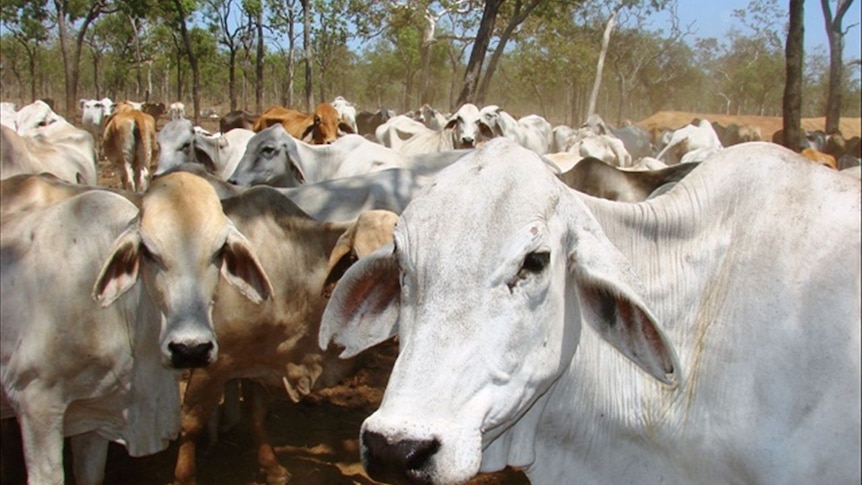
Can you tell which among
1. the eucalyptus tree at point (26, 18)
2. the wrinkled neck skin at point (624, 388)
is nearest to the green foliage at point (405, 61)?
the eucalyptus tree at point (26, 18)

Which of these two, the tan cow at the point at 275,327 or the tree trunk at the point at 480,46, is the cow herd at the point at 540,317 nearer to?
the tan cow at the point at 275,327

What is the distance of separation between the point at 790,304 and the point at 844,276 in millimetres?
146

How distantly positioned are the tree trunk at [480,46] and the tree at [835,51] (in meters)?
6.84

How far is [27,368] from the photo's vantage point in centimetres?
339

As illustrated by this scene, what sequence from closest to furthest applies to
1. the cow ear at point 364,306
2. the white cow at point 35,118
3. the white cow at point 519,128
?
the cow ear at point 364,306 < the white cow at point 35,118 < the white cow at point 519,128

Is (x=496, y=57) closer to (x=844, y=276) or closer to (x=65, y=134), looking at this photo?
(x=65, y=134)

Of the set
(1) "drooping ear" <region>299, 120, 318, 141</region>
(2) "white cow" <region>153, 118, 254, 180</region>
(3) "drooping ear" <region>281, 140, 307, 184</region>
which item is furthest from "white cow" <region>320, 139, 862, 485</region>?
(1) "drooping ear" <region>299, 120, 318, 141</region>

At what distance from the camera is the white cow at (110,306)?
10.7 ft

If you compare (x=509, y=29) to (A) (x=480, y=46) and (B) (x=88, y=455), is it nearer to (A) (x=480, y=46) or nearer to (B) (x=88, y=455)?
(A) (x=480, y=46)

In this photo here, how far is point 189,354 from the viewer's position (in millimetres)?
3143

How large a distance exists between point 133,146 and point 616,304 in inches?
518

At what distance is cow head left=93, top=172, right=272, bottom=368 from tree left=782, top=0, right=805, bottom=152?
5.62m

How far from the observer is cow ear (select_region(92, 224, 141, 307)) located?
3221mm

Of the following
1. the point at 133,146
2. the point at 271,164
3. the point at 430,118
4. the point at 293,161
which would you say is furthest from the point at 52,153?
the point at 430,118
